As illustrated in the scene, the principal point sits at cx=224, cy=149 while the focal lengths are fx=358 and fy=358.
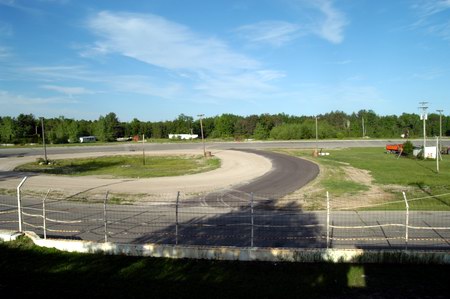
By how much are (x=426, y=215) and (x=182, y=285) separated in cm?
1280

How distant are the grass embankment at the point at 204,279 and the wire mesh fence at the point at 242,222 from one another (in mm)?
1446

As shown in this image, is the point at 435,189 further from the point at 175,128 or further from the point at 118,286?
the point at 175,128

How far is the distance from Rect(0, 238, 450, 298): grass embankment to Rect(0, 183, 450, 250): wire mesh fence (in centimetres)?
145

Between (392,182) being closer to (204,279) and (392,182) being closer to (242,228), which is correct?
(242,228)

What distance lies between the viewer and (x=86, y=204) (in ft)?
67.3

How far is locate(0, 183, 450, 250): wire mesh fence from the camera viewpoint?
12.6 m

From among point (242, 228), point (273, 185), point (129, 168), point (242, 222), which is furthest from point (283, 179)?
point (129, 168)

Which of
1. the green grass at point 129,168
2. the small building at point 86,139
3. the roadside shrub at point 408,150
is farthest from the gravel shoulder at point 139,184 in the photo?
the small building at point 86,139

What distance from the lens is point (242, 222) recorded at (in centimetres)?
1568

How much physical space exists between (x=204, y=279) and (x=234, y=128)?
407 ft

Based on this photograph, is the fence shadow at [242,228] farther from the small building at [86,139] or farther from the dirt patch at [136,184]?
the small building at [86,139]

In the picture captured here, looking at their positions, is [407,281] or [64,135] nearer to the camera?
[407,281]

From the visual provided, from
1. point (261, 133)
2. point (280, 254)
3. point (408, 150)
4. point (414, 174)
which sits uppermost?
point (261, 133)

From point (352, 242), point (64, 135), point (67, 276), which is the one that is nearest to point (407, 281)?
point (352, 242)
